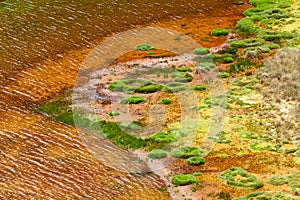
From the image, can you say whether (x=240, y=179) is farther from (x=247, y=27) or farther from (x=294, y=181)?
(x=247, y=27)

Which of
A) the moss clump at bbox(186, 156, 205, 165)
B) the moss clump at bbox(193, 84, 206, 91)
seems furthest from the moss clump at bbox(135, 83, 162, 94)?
the moss clump at bbox(186, 156, 205, 165)

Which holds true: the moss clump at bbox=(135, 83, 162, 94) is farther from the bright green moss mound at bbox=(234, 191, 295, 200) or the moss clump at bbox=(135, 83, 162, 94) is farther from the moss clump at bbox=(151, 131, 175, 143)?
the bright green moss mound at bbox=(234, 191, 295, 200)

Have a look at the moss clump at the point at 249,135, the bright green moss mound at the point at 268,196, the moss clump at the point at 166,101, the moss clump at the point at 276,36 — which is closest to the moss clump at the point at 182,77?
the moss clump at the point at 166,101

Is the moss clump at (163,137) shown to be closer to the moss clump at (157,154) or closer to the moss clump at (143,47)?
the moss clump at (157,154)

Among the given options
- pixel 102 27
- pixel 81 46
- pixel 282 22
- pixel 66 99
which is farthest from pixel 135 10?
pixel 66 99

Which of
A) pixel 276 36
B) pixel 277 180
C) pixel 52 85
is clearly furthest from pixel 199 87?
pixel 277 180
